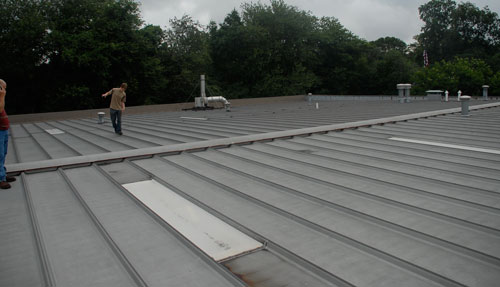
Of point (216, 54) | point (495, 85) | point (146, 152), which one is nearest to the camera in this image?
point (146, 152)

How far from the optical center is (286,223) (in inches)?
113

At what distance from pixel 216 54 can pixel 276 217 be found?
1539 inches

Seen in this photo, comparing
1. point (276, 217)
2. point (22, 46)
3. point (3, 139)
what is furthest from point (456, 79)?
point (22, 46)

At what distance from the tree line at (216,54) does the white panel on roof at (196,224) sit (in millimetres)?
25150

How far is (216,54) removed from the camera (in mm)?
40250

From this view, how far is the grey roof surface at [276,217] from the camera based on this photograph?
2170 mm

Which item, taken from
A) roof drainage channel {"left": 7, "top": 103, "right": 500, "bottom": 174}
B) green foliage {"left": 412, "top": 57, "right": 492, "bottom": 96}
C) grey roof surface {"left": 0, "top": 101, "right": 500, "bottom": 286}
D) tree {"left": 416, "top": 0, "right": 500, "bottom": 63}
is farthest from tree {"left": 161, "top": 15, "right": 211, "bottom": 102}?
tree {"left": 416, "top": 0, "right": 500, "bottom": 63}

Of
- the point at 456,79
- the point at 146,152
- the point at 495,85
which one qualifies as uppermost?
the point at 456,79

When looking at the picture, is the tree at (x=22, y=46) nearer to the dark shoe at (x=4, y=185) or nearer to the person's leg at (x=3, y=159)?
the person's leg at (x=3, y=159)

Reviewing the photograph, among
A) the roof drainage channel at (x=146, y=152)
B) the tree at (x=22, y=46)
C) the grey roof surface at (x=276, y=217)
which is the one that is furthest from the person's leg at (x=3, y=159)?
the tree at (x=22, y=46)

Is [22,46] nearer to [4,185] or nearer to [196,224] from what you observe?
[4,185]

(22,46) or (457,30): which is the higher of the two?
(457,30)

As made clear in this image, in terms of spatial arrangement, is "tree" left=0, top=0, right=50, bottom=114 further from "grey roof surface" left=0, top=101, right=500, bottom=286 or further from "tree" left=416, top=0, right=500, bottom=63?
"tree" left=416, top=0, right=500, bottom=63

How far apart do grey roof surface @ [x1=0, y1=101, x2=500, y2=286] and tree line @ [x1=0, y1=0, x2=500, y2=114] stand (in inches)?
956
